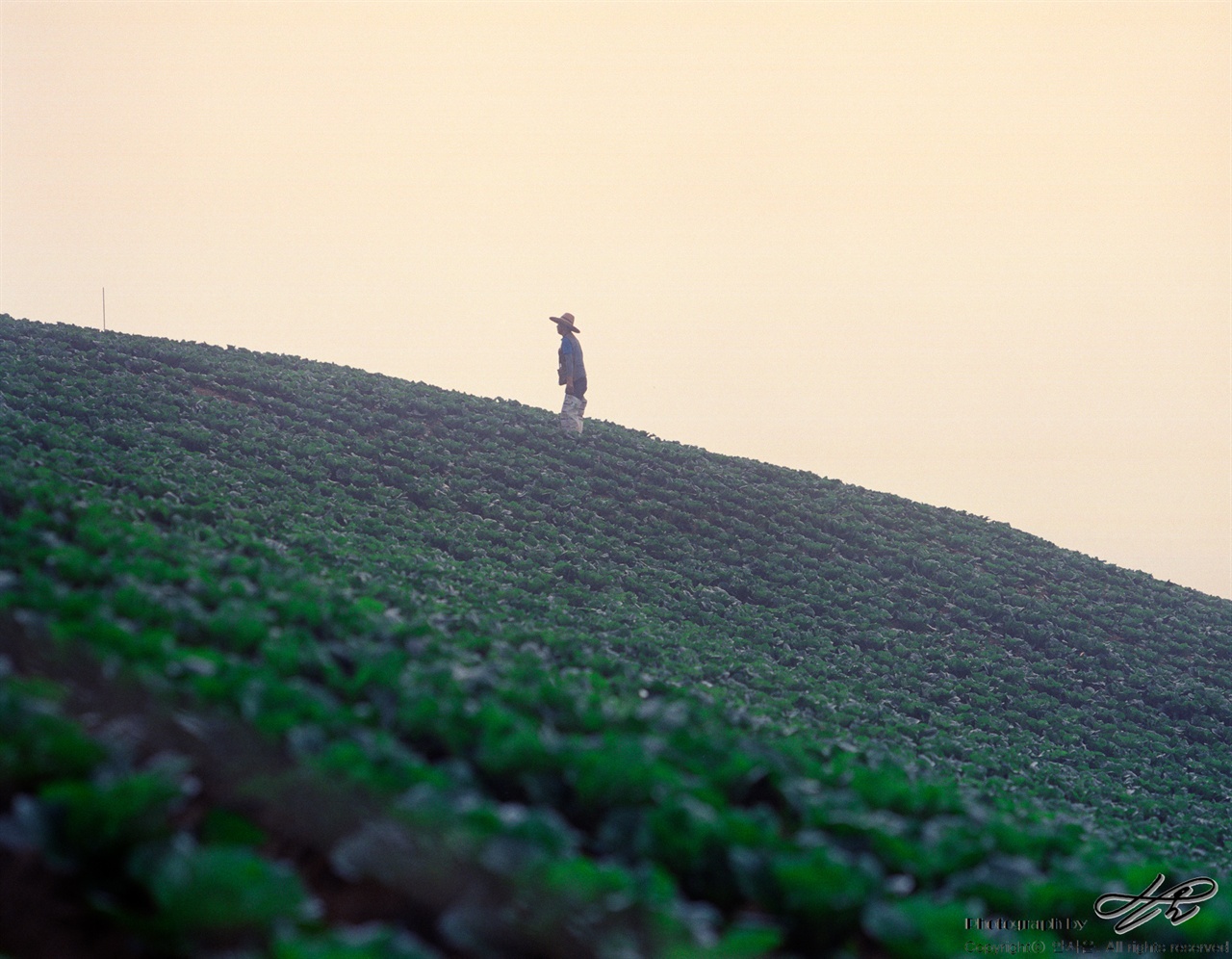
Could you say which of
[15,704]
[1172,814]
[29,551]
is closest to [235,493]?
[29,551]

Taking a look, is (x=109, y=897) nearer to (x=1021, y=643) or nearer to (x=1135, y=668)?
(x=1021, y=643)

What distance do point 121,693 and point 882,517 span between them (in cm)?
2116

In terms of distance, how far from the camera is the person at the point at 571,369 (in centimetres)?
2194

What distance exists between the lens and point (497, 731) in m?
5.77

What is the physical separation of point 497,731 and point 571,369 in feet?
55.7

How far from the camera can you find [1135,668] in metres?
18.6

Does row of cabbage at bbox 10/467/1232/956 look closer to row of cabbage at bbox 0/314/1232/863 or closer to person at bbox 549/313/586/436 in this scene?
row of cabbage at bbox 0/314/1232/863

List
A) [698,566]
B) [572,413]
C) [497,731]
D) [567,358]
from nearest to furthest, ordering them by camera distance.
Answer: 1. [497,731]
2. [698,566]
3. [567,358]
4. [572,413]

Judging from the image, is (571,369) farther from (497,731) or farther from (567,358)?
(497,731)
